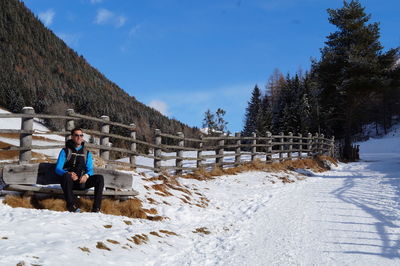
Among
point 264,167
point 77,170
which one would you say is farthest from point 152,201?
point 264,167

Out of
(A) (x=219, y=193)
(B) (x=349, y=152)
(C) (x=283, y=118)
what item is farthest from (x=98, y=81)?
(A) (x=219, y=193)

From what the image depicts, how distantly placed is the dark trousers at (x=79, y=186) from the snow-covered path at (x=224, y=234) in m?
0.33

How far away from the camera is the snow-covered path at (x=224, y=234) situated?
4.66m

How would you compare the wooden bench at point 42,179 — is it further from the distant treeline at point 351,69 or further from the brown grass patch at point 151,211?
the distant treeline at point 351,69

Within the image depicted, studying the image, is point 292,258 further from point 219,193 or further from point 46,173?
point 219,193

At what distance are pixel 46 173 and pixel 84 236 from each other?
2063mm

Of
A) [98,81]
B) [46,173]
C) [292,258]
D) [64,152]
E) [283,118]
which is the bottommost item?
[292,258]

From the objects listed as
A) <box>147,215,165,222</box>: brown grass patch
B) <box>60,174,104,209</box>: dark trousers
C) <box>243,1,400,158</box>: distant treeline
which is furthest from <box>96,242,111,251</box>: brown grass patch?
<box>243,1,400,158</box>: distant treeline

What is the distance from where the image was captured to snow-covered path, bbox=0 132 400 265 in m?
4.66

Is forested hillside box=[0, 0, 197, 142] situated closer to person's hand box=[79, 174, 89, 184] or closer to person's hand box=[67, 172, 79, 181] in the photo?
person's hand box=[79, 174, 89, 184]

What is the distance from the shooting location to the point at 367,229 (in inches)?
271

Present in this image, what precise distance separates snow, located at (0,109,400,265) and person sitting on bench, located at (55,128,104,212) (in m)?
0.44

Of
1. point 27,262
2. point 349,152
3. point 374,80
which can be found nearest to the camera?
point 27,262

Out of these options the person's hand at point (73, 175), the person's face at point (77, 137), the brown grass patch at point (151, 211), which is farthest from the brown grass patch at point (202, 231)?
the person's face at point (77, 137)
